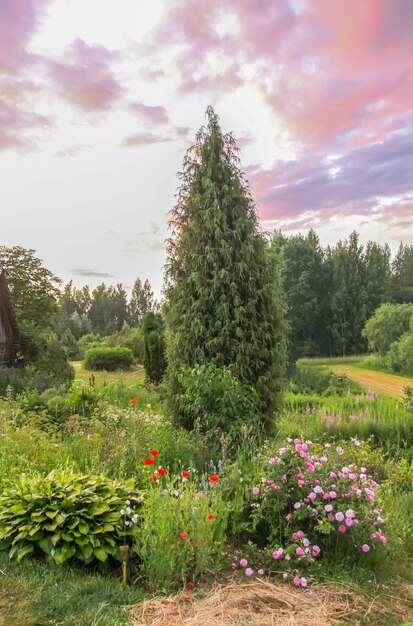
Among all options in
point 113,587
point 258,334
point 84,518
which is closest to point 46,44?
point 258,334

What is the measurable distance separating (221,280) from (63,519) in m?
4.23

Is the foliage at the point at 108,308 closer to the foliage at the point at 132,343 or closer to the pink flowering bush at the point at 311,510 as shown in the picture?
the foliage at the point at 132,343

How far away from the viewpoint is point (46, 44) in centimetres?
582

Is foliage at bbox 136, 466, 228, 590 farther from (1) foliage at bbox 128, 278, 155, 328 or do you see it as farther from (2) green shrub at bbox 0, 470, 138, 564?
(1) foliage at bbox 128, 278, 155, 328

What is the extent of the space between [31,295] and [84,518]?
675 inches

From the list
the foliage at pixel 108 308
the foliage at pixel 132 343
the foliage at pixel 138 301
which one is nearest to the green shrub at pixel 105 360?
the foliage at pixel 132 343

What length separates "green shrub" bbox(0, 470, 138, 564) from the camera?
3.07m

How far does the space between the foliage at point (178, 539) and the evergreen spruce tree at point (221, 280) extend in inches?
129

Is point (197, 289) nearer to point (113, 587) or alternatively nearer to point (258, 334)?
point (258, 334)

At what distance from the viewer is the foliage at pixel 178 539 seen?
289 centimetres

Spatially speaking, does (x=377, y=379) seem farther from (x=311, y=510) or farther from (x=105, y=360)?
(x=311, y=510)

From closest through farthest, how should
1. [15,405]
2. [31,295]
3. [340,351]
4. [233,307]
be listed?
[233,307]
[15,405]
[31,295]
[340,351]

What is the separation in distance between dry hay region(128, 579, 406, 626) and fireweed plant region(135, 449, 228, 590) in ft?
0.62

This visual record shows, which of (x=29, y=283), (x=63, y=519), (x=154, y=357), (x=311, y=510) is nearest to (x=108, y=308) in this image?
(x=29, y=283)
